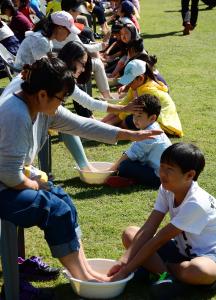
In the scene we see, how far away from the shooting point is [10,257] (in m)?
2.62

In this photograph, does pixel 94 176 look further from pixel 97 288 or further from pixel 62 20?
pixel 97 288

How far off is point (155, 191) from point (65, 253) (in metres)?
1.81

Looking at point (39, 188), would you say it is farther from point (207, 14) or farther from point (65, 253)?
point (207, 14)

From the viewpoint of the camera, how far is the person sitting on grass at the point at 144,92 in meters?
5.08

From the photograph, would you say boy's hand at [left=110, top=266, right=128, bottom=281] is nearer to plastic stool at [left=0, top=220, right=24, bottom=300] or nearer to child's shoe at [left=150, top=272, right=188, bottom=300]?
child's shoe at [left=150, top=272, right=188, bottom=300]

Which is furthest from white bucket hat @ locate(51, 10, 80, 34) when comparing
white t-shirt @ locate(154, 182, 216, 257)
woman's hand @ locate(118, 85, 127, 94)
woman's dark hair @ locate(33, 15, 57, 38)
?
white t-shirt @ locate(154, 182, 216, 257)

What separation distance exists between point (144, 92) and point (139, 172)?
3.62ft

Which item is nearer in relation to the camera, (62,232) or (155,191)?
(62,232)

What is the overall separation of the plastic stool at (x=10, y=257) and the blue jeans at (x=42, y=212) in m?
0.08

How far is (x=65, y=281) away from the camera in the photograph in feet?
10.2

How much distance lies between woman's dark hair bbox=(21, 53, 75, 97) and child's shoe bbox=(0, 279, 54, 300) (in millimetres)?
931

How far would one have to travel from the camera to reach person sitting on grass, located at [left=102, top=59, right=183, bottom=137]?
5.08 meters

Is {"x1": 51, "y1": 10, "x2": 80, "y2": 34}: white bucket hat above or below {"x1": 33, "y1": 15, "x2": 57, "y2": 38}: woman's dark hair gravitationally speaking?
above

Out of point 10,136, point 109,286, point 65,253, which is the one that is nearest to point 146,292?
point 109,286
